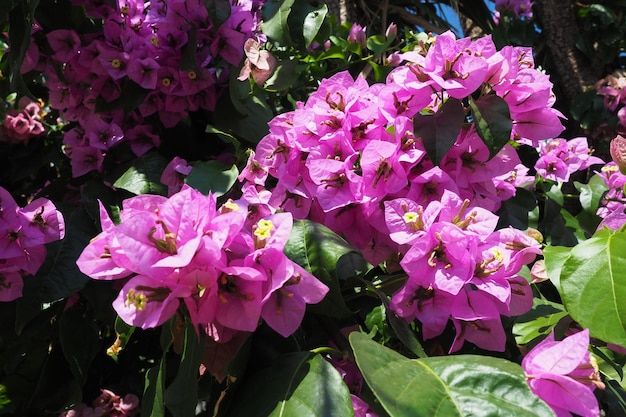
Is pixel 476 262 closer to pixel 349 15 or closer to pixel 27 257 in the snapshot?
pixel 27 257

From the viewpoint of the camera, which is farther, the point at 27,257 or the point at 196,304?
the point at 27,257

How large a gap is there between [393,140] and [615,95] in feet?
4.95

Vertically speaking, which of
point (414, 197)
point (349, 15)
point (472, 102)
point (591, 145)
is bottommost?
point (591, 145)

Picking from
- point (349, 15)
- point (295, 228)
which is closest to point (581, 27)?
point (349, 15)

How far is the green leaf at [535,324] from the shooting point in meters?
0.66

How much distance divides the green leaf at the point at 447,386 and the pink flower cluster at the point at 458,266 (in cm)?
9

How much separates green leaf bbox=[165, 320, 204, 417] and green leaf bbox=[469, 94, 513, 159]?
1.17 feet

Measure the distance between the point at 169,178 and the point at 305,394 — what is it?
579mm

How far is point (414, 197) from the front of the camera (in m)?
0.67

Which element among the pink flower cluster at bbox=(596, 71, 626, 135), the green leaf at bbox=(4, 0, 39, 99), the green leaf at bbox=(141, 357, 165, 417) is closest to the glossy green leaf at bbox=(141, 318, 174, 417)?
A: the green leaf at bbox=(141, 357, 165, 417)

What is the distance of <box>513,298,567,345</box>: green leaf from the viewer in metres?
0.66

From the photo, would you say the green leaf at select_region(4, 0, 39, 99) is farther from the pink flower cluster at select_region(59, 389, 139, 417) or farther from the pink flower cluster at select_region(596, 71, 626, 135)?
the pink flower cluster at select_region(596, 71, 626, 135)

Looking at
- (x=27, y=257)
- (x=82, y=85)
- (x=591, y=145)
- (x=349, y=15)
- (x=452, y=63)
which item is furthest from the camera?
(x=591, y=145)

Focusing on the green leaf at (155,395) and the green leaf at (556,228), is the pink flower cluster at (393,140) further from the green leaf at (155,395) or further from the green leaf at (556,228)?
the green leaf at (556,228)
